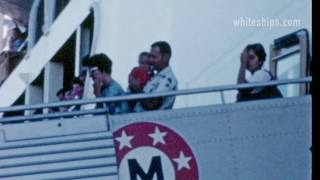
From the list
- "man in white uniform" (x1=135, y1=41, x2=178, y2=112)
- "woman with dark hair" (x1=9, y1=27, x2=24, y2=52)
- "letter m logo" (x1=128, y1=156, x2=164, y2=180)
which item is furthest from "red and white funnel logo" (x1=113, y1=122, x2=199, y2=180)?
"woman with dark hair" (x1=9, y1=27, x2=24, y2=52)

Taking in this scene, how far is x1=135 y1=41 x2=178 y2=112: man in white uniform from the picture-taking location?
579 centimetres

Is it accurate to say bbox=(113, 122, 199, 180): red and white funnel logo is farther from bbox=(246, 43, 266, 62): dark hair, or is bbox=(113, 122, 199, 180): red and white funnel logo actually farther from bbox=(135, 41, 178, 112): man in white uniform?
bbox=(246, 43, 266, 62): dark hair

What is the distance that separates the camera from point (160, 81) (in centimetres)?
613

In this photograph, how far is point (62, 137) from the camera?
5637mm

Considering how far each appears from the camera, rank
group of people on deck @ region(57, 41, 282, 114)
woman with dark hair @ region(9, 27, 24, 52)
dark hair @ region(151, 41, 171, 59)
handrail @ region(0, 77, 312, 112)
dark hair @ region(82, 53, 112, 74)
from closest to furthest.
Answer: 1. handrail @ region(0, 77, 312, 112)
2. group of people on deck @ region(57, 41, 282, 114)
3. dark hair @ region(151, 41, 171, 59)
4. dark hair @ region(82, 53, 112, 74)
5. woman with dark hair @ region(9, 27, 24, 52)

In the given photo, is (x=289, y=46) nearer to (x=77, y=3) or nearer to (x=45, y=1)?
(x=77, y=3)

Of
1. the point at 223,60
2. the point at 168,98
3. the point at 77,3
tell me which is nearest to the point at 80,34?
the point at 77,3

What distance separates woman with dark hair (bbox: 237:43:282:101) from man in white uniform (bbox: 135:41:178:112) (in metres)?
0.47

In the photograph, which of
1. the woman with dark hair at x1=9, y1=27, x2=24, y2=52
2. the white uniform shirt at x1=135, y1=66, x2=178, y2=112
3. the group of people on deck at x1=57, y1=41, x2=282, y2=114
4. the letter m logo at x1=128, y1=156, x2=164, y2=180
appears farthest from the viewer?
the woman with dark hair at x1=9, y1=27, x2=24, y2=52

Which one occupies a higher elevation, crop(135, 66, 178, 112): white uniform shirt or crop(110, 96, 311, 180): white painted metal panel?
crop(135, 66, 178, 112): white uniform shirt

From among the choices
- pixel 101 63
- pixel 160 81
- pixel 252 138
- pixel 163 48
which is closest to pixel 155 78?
pixel 160 81

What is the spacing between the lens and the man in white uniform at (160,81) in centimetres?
579

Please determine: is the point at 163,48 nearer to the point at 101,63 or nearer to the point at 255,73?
the point at 101,63

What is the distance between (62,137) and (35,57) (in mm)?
6624
